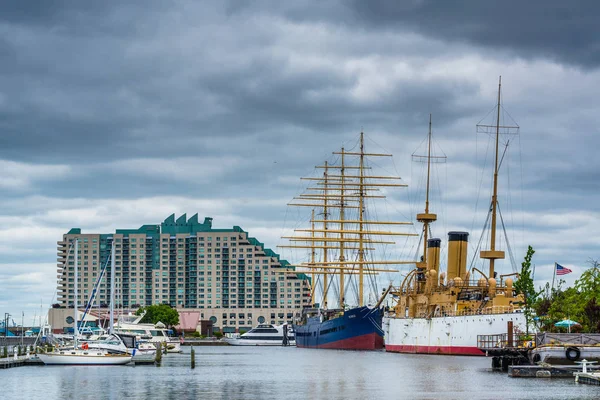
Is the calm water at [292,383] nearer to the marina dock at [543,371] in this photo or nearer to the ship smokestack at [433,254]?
the marina dock at [543,371]

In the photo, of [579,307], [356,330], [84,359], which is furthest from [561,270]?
[356,330]

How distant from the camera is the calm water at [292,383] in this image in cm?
6706

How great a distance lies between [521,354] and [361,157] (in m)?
91.2

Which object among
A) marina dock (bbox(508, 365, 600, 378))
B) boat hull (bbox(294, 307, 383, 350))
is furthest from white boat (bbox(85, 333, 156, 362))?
boat hull (bbox(294, 307, 383, 350))

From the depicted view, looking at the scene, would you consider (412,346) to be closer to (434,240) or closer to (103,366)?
(434,240)

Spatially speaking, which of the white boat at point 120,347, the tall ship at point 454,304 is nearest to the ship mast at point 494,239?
the tall ship at point 454,304

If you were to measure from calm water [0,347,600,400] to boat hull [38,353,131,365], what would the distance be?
40.4 inches

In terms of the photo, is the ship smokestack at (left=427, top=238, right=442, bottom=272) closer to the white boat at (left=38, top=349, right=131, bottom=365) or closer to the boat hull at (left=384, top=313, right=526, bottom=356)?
the boat hull at (left=384, top=313, right=526, bottom=356)

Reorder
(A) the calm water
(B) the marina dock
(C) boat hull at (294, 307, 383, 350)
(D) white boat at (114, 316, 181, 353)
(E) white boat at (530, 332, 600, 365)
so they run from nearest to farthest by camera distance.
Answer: (A) the calm water → (B) the marina dock → (E) white boat at (530, 332, 600, 365) → (D) white boat at (114, 316, 181, 353) → (C) boat hull at (294, 307, 383, 350)

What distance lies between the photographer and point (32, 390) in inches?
2918

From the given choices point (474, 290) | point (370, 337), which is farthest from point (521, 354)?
point (370, 337)

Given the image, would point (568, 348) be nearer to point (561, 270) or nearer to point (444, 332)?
point (561, 270)

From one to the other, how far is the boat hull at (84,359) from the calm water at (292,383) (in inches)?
40.4

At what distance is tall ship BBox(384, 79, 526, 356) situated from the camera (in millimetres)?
117125
